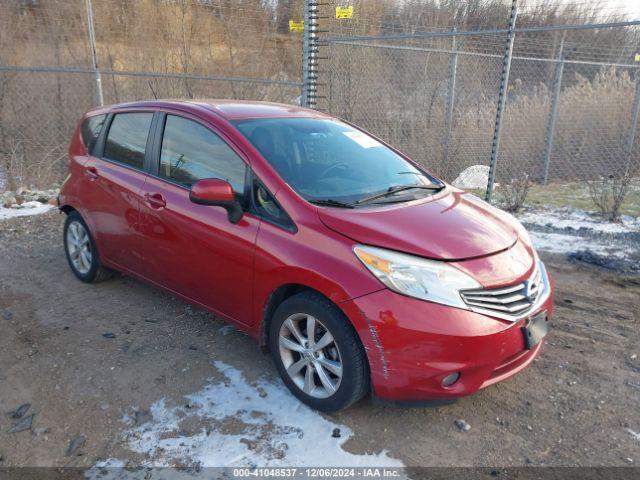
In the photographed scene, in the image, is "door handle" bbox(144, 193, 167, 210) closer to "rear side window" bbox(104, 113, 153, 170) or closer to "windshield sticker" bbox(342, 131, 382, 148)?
"rear side window" bbox(104, 113, 153, 170)

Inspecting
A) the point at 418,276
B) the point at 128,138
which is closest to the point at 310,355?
the point at 418,276

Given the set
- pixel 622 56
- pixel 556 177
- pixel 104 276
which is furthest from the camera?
pixel 622 56

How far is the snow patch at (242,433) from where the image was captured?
2520 millimetres

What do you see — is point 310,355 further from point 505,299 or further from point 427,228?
point 505,299

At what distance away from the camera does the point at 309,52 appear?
282 inches

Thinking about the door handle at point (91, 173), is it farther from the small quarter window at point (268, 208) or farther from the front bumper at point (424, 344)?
the front bumper at point (424, 344)

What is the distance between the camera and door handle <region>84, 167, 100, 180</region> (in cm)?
428

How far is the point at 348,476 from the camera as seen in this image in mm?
2430

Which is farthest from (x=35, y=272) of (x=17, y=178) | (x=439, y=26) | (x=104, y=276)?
(x=439, y=26)

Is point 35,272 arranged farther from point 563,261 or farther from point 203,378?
point 563,261

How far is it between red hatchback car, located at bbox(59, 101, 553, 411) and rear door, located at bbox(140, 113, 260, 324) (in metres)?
0.01

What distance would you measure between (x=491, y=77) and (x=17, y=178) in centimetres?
928

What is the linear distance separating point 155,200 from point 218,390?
4.73ft

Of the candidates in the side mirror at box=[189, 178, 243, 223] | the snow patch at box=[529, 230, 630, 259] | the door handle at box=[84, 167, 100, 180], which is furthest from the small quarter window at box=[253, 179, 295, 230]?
the snow patch at box=[529, 230, 630, 259]
